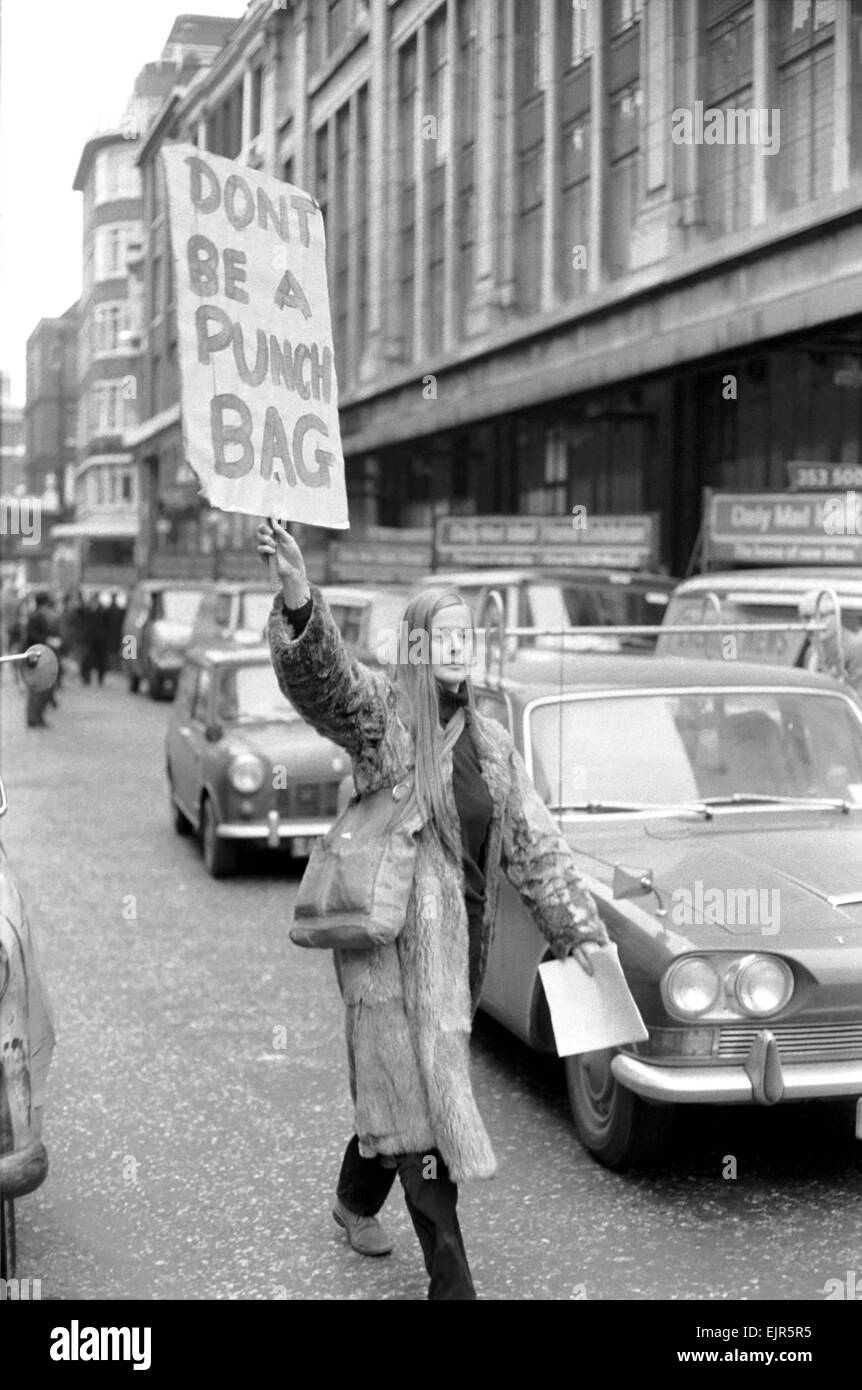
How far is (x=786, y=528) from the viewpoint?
14.4 m

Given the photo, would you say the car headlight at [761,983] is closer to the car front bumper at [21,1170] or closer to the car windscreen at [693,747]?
the car windscreen at [693,747]

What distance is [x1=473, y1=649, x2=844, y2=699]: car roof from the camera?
6.89 m

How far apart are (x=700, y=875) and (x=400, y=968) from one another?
162 centimetres

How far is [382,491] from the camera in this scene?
42.4 m

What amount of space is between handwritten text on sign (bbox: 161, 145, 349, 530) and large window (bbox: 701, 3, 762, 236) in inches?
739

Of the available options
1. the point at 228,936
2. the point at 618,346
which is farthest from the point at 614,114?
the point at 228,936

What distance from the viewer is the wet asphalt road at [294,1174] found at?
4762 mm

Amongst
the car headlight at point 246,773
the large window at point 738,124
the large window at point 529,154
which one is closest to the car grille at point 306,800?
the car headlight at point 246,773

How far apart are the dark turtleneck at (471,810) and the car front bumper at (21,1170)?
1.11 meters

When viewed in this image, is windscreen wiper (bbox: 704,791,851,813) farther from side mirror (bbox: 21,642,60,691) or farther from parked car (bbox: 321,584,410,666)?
parked car (bbox: 321,584,410,666)

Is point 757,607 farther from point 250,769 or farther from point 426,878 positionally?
point 426,878

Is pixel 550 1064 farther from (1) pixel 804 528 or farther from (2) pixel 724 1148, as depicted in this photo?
(1) pixel 804 528

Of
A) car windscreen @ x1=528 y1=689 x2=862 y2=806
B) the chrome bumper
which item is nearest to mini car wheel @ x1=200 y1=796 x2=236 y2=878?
car windscreen @ x1=528 y1=689 x2=862 y2=806
